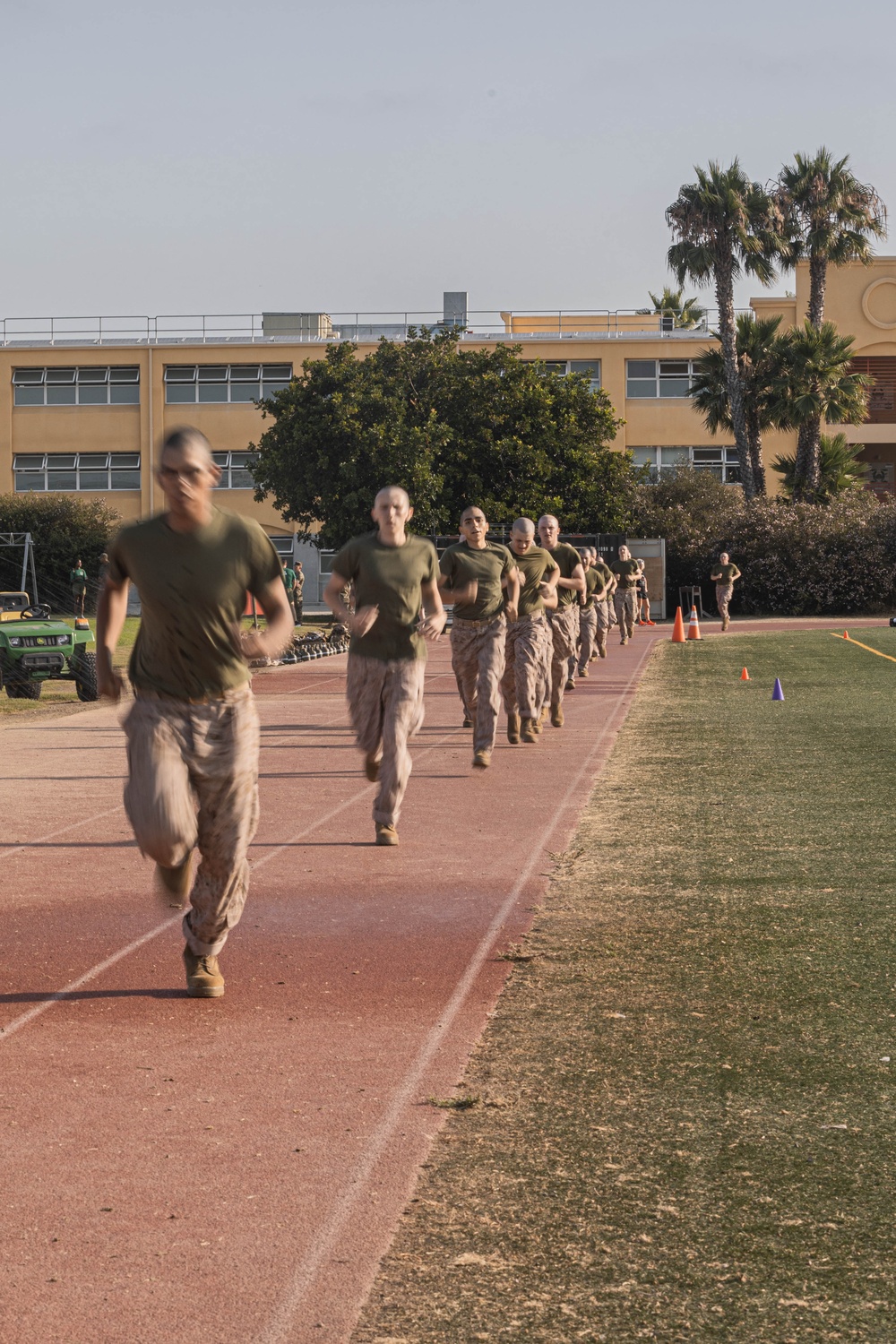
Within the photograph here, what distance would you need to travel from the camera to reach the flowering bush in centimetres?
5169

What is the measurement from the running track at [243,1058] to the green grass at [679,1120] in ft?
0.64

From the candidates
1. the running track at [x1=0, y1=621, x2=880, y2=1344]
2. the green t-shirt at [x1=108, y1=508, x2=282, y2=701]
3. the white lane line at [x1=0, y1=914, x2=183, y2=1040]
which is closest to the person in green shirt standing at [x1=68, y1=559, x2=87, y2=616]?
the running track at [x1=0, y1=621, x2=880, y2=1344]

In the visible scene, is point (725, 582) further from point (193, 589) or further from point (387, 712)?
point (193, 589)

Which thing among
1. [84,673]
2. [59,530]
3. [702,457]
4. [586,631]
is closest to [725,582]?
[586,631]

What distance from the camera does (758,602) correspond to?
52938 millimetres

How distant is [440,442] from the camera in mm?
47219

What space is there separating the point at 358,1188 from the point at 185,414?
61.5 m

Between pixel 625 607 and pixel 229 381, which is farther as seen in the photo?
pixel 229 381

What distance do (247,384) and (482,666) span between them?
52966 mm

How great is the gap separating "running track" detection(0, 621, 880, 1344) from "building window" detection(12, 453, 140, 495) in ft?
181

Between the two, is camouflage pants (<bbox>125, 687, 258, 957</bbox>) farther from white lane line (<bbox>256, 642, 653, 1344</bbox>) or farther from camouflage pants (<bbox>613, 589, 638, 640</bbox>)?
camouflage pants (<bbox>613, 589, 638, 640</bbox>)

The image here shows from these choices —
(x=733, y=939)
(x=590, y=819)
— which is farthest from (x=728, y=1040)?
(x=590, y=819)

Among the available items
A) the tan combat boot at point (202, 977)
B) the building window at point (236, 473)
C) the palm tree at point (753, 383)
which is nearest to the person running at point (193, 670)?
the tan combat boot at point (202, 977)

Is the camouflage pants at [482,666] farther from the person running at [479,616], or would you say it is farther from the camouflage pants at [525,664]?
the camouflage pants at [525,664]
